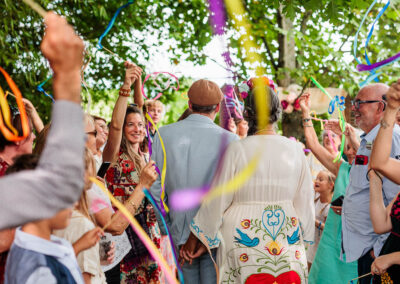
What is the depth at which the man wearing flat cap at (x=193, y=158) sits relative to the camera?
330 centimetres

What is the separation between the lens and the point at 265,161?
292 cm

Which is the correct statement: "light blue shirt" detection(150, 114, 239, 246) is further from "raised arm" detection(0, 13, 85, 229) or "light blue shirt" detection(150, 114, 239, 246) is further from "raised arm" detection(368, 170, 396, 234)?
"raised arm" detection(0, 13, 85, 229)

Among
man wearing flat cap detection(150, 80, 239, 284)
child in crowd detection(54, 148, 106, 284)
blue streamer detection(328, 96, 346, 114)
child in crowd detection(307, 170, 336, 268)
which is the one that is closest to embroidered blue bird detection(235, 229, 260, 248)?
man wearing flat cap detection(150, 80, 239, 284)

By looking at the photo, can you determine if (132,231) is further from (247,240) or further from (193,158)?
(247,240)

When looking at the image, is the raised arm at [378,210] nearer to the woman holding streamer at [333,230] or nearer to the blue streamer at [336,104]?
the woman holding streamer at [333,230]

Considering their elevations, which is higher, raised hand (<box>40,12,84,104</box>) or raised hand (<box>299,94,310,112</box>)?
raised hand (<box>40,12,84,104</box>)

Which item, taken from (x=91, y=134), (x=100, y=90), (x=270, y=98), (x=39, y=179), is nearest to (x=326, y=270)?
(x=270, y=98)

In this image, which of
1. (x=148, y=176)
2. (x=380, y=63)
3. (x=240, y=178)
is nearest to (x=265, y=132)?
(x=240, y=178)

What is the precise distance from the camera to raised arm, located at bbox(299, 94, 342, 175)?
4.40m

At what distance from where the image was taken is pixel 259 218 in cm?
292

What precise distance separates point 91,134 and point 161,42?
6.88 metres

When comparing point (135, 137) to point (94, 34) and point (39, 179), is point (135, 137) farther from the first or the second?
point (94, 34)

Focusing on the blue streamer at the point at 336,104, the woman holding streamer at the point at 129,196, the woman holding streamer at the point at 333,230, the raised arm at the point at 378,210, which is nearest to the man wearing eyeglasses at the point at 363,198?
the raised arm at the point at 378,210

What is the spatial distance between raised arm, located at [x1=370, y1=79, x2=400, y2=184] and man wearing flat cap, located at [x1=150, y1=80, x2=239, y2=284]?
102 cm
